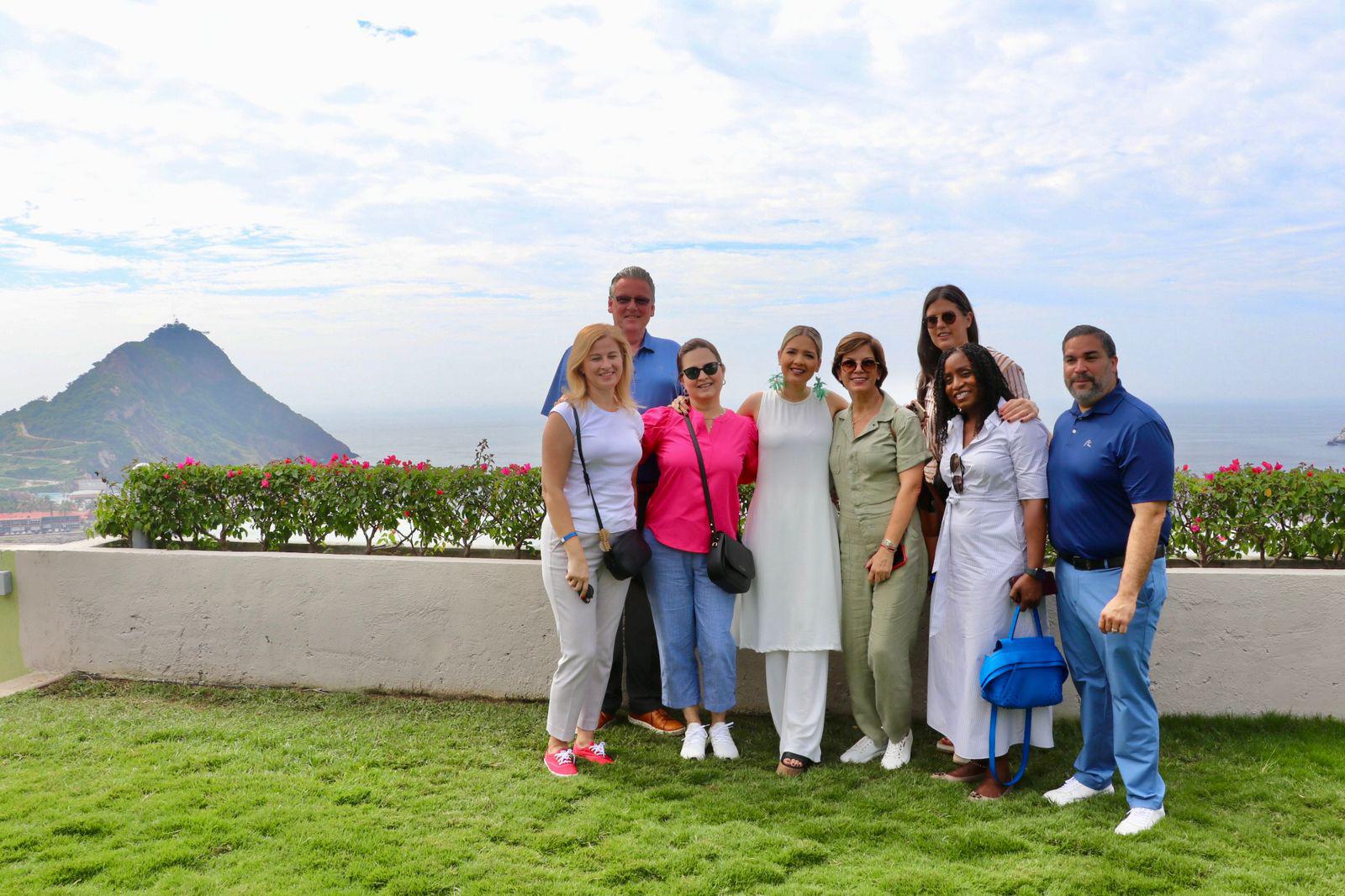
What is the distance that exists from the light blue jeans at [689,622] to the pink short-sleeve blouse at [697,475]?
0.11 metres

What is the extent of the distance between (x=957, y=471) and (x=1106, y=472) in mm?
607

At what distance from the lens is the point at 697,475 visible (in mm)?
4590

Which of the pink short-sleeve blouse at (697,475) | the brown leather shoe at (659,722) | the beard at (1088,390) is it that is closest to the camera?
the beard at (1088,390)

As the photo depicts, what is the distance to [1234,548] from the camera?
5.61 m

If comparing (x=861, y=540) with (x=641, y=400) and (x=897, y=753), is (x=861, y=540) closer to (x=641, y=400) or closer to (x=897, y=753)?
(x=897, y=753)

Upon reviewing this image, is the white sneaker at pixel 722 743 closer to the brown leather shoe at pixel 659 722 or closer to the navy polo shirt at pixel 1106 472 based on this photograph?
the brown leather shoe at pixel 659 722

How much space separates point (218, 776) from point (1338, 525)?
609cm

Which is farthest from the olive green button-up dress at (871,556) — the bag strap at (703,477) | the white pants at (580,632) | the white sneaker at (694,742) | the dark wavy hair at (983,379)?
the white pants at (580,632)

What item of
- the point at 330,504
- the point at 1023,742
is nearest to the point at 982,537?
the point at 1023,742

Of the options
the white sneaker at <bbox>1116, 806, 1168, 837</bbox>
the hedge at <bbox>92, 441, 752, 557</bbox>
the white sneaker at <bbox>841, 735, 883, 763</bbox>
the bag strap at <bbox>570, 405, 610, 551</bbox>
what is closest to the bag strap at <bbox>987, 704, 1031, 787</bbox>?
the white sneaker at <bbox>1116, 806, 1168, 837</bbox>

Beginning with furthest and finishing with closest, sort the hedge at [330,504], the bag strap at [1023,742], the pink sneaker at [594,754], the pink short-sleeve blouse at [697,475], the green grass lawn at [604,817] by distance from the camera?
the hedge at [330,504] < the pink sneaker at [594,754] < the pink short-sleeve blouse at [697,475] < the bag strap at [1023,742] < the green grass lawn at [604,817]

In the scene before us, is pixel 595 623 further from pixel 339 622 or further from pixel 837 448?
pixel 339 622

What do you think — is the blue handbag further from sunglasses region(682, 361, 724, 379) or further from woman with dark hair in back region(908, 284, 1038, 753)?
sunglasses region(682, 361, 724, 379)

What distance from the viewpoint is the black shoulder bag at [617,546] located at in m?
4.46
